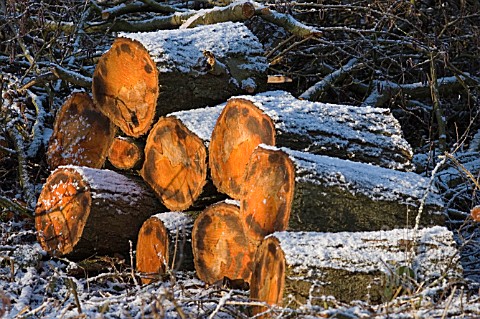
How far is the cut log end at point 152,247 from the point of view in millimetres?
3561

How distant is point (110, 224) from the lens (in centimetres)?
380

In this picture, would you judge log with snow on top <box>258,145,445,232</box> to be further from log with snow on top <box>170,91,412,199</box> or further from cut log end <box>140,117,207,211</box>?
cut log end <box>140,117,207,211</box>

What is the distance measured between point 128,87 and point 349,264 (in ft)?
6.32

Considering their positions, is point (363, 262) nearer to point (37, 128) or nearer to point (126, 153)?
point (126, 153)

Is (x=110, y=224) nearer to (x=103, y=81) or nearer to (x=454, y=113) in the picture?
(x=103, y=81)

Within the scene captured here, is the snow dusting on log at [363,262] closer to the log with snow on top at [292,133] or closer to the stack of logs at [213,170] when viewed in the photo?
the stack of logs at [213,170]

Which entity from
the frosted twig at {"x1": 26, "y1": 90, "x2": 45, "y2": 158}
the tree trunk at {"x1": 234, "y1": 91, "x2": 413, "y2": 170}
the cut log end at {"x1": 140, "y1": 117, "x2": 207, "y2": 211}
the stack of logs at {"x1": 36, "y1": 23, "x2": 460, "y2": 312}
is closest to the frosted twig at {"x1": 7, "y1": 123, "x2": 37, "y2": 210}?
the frosted twig at {"x1": 26, "y1": 90, "x2": 45, "y2": 158}

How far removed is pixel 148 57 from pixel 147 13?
2.47 metres

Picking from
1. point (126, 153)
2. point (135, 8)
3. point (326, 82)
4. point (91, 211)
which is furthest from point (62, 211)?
point (326, 82)

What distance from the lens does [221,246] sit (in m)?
3.39

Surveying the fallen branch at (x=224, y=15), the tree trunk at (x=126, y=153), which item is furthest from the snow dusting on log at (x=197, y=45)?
the tree trunk at (x=126, y=153)

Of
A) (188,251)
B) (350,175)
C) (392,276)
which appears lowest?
(188,251)

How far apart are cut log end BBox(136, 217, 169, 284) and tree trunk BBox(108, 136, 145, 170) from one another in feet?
1.37

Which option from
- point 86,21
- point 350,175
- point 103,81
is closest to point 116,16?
point 86,21
